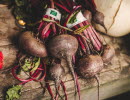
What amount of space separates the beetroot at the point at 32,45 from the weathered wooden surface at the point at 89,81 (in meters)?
0.22

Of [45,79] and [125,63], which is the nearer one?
[45,79]

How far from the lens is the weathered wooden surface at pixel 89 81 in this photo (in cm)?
162

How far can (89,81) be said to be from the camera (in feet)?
6.05

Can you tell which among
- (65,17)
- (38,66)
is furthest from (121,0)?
(38,66)

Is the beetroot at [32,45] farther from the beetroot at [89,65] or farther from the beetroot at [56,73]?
the beetroot at [89,65]

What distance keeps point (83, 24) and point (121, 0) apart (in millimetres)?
474

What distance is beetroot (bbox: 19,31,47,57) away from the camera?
1.57m

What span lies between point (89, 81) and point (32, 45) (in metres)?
0.74

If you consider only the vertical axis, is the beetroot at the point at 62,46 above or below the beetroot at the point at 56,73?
above

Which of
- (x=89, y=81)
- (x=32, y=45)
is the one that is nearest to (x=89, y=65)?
(x=89, y=81)

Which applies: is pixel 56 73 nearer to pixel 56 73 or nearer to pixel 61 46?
pixel 56 73

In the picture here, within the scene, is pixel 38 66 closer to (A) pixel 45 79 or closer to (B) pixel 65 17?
(A) pixel 45 79

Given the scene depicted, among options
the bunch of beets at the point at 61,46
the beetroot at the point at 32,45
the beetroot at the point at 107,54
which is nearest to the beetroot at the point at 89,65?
the bunch of beets at the point at 61,46

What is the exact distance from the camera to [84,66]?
165 centimetres
